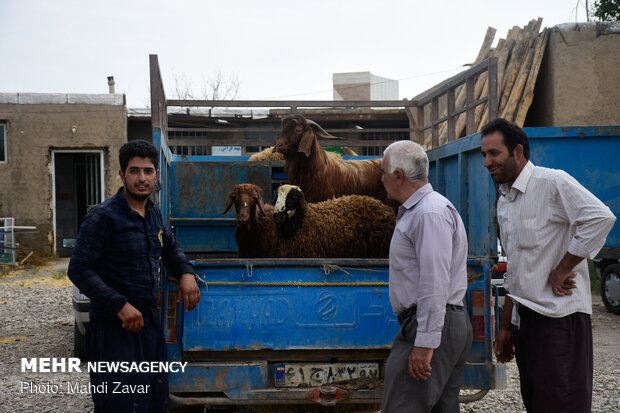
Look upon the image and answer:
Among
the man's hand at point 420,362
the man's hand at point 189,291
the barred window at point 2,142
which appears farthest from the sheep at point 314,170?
the barred window at point 2,142

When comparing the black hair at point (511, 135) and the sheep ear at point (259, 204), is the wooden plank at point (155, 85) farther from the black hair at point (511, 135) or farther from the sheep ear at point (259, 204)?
the black hair at point (511, 135)

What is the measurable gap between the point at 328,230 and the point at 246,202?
2.85ft

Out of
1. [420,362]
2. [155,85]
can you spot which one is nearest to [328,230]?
[155,85]

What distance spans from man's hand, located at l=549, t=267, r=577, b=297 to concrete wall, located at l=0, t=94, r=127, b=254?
16.2 metres

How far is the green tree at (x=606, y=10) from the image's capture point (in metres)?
16.6

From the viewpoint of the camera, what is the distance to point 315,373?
377cm

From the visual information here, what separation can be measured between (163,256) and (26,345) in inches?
213

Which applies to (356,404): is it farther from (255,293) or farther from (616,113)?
(616,113)

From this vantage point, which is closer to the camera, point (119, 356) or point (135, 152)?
point (119, 356)

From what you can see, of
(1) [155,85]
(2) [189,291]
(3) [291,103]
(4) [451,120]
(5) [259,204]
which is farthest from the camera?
(3) [291,103]

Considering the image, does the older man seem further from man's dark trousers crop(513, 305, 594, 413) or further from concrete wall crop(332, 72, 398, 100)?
concrete wall crop(332, 72, 398, 100)

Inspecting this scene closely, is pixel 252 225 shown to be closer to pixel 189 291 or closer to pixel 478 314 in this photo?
pixel 189 291

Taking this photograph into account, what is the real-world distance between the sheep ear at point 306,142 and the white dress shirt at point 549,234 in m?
3.53

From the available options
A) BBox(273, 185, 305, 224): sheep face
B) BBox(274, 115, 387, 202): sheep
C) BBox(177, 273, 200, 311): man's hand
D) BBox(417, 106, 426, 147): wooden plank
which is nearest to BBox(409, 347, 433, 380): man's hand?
BBox(177, 273, 200, 311): man's hand
